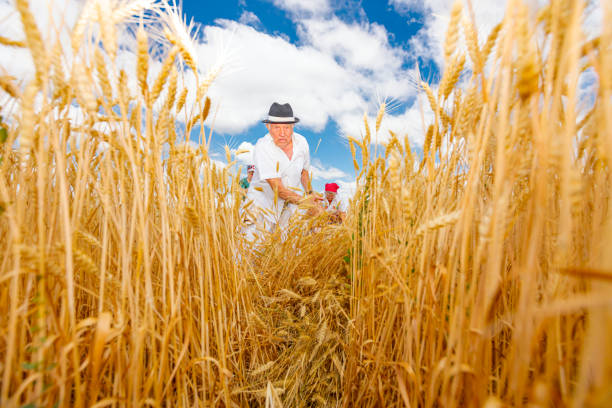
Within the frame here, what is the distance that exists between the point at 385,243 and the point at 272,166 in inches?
96.4

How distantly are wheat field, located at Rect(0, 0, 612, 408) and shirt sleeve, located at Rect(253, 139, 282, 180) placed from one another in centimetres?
193

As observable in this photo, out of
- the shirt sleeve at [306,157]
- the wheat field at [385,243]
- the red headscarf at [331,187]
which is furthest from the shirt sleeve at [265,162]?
the wheat field at [385,243]

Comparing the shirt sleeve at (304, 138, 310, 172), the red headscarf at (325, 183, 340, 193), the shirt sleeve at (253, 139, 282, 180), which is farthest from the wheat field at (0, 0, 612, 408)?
the shirt sleeve at (304, 138, 310, 172)

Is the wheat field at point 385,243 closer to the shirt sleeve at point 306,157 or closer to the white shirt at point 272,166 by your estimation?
Answer: the white shirt at point 272,166

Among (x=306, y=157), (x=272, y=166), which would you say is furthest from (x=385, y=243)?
(x=306, y=157)

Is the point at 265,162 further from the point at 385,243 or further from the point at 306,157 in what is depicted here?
the point at 385,243

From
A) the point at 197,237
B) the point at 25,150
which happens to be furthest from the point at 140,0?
the point at 197,237

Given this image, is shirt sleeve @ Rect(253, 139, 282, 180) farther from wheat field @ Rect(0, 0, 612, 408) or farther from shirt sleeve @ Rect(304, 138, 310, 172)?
wheat field @ Rect(0, 0, 612, 408)

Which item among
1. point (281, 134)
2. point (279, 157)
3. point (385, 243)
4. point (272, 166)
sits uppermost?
point (281, 134)

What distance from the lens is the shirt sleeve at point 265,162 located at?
117 inches

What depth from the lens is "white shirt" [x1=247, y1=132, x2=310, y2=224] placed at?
120 inches

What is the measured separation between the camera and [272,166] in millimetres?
3049

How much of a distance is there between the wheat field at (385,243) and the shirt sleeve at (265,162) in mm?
1935

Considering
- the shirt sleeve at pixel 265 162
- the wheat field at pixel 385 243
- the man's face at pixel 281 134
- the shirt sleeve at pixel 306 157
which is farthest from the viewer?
the shirt sleeve at pixel 306 157
